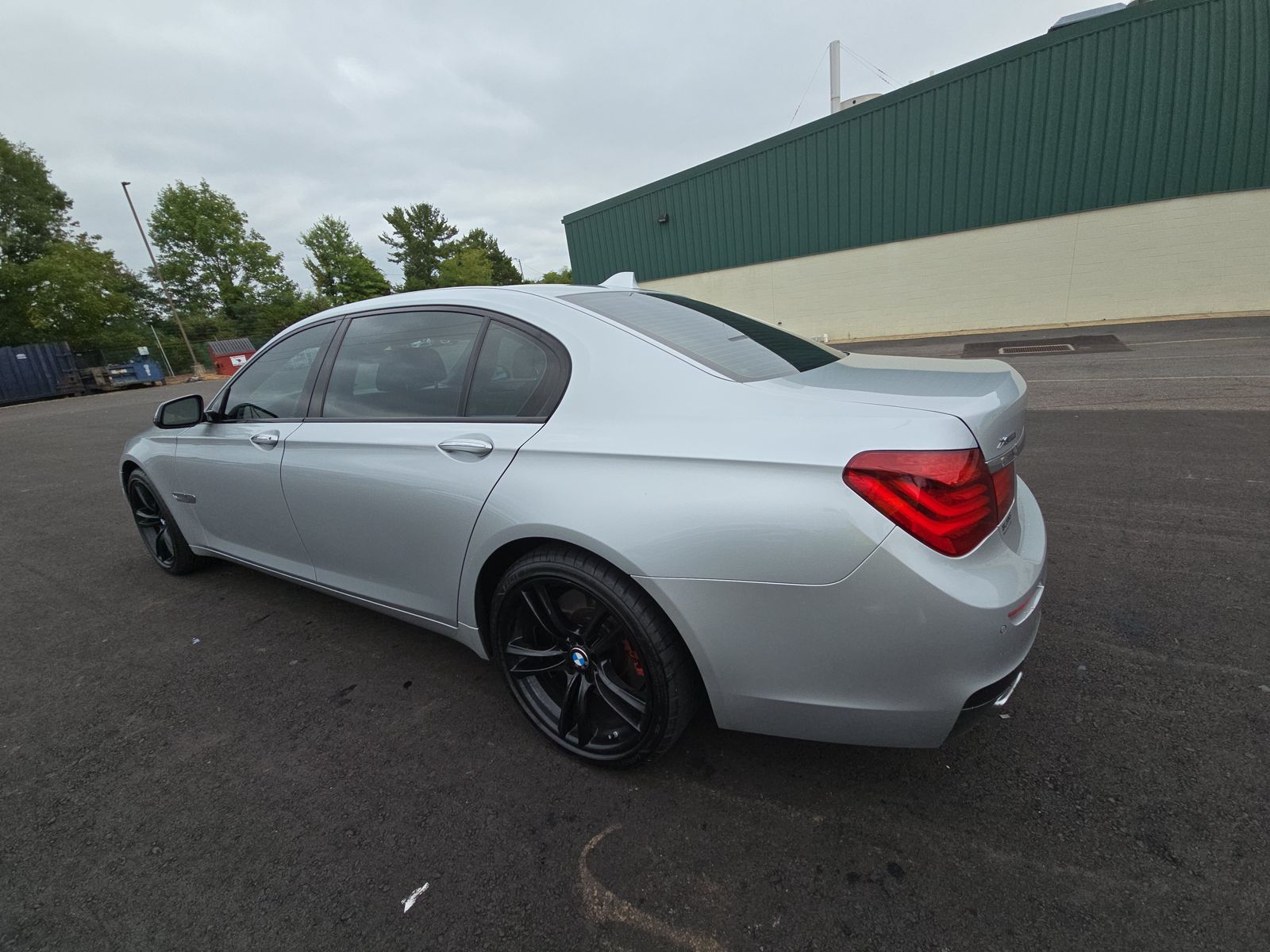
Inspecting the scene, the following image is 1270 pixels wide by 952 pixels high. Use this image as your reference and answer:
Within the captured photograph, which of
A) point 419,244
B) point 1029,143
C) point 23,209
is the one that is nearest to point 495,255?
point 419,244

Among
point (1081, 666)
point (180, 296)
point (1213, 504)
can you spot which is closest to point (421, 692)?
point (1081, 666)

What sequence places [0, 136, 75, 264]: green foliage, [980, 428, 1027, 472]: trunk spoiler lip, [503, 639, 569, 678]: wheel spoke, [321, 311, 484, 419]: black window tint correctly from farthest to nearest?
[0, 136, 75, 264]: green foliage → [321, 311, 484, 419]: black window tint → [503, 639, 569, 678]: wheel spoke → [980, 428, 1027, 472]: trunk spoiler lip

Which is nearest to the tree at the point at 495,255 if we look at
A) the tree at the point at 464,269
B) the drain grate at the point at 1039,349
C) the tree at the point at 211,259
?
the tree at the point at 464,269

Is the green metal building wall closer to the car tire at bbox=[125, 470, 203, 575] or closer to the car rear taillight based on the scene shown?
the car rear taillight

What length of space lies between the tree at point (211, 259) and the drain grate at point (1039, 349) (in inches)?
1865

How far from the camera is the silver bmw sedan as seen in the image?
1363mm

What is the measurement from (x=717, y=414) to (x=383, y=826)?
5.20 ft

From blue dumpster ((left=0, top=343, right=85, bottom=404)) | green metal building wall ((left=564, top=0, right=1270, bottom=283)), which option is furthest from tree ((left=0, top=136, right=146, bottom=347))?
green metal building wall ((left=564, top=0, right=1270, bottom=283))

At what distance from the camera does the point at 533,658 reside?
1950 mm

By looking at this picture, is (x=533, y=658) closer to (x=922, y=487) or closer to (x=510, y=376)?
(x=510, y=376)

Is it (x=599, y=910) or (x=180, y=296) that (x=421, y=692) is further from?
(x=180, y=296)

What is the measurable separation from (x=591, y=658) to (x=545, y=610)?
22cm

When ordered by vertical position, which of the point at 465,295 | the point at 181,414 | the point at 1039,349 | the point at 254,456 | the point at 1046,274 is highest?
the point at 465,295

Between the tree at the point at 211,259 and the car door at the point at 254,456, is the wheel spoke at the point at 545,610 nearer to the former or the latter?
the car door at the point at 254,456
